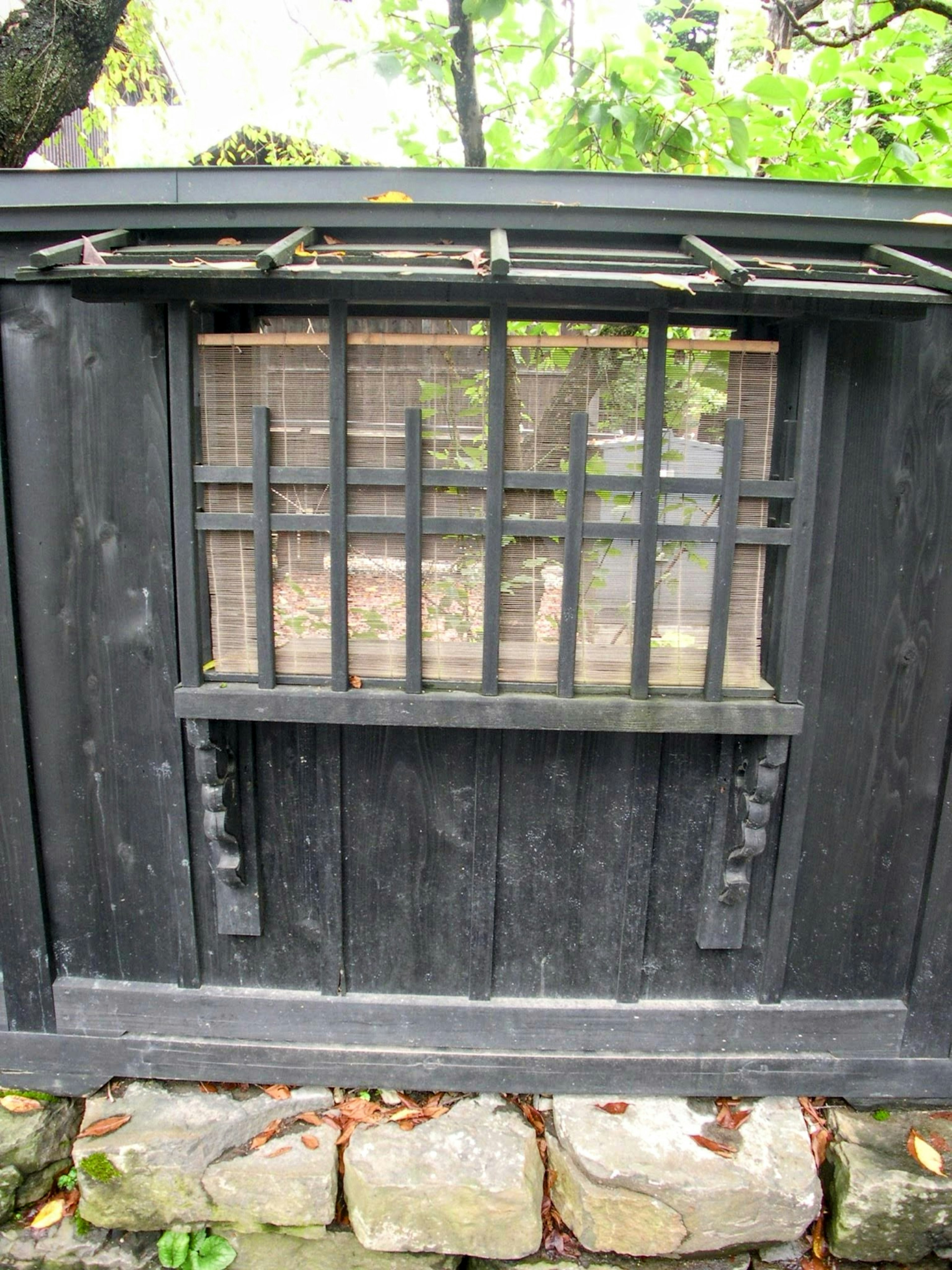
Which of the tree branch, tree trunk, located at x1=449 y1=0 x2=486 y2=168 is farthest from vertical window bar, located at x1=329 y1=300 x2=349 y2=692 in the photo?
the tree branch

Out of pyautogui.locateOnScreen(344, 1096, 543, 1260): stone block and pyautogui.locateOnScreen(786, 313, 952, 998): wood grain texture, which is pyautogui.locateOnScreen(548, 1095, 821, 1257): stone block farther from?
pyautogui.locateOnScreen(786, 313, 952, 998): wood grain texture

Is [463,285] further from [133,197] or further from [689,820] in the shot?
[689,820]

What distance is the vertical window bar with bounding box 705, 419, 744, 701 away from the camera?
187cm

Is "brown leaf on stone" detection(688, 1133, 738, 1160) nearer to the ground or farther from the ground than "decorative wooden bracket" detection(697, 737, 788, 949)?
nearer to the ground

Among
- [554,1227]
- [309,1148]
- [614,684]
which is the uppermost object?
[614,684]

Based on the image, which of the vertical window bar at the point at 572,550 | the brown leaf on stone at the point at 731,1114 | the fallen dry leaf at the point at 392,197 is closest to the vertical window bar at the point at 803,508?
the vertical window bar at the point at 572,550

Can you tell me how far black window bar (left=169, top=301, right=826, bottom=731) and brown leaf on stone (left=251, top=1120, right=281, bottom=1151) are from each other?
1.32 metres

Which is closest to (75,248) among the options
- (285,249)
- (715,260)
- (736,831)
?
(285,249)

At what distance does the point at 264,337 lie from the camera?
189 centimetres

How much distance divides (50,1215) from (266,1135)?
0.70 m

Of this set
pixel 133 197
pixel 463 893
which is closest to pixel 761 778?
pixel 463 893

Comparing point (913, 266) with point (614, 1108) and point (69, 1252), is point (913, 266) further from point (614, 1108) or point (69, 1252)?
point (69, 1252)

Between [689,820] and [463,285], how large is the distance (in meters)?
1.59

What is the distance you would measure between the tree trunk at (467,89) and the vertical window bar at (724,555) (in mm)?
2501
